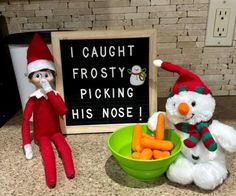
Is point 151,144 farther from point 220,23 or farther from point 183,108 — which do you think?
point 220,23

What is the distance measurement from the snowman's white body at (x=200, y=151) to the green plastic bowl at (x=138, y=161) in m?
0.03

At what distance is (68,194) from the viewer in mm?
621

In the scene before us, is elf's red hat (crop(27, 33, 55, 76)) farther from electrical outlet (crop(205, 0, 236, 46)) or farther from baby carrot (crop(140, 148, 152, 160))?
electrical outlet (crop(205, 0, 236, 46))

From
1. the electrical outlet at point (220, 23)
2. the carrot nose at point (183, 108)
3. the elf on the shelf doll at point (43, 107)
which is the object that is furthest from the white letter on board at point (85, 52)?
the electrical outlet at point (220, 23)

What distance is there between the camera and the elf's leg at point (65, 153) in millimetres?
669

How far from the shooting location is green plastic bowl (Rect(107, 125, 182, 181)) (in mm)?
598

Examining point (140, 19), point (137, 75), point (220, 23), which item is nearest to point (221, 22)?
point (220, 23)

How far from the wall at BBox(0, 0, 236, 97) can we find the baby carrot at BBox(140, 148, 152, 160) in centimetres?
43

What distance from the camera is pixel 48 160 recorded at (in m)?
0.69

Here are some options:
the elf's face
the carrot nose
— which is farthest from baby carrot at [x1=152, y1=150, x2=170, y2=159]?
the elf's face

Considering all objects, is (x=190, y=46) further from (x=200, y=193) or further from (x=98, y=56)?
(x=200, y=193)

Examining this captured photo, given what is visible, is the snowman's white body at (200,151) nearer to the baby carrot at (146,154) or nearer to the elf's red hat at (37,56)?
the baby carrot at (146,154)

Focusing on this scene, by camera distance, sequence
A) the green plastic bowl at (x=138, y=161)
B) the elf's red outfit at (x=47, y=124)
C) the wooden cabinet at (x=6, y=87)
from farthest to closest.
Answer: the wooden cabinet at (x=6, y=87) → the elf's red outfit at (x=47, y=124) → the green plastic bowl at (x=138, y=161)

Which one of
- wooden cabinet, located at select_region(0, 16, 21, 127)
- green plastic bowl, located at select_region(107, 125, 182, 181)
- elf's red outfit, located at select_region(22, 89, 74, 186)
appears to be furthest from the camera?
wooden cabinet, located at select_region(0, 16, 21, 127)
